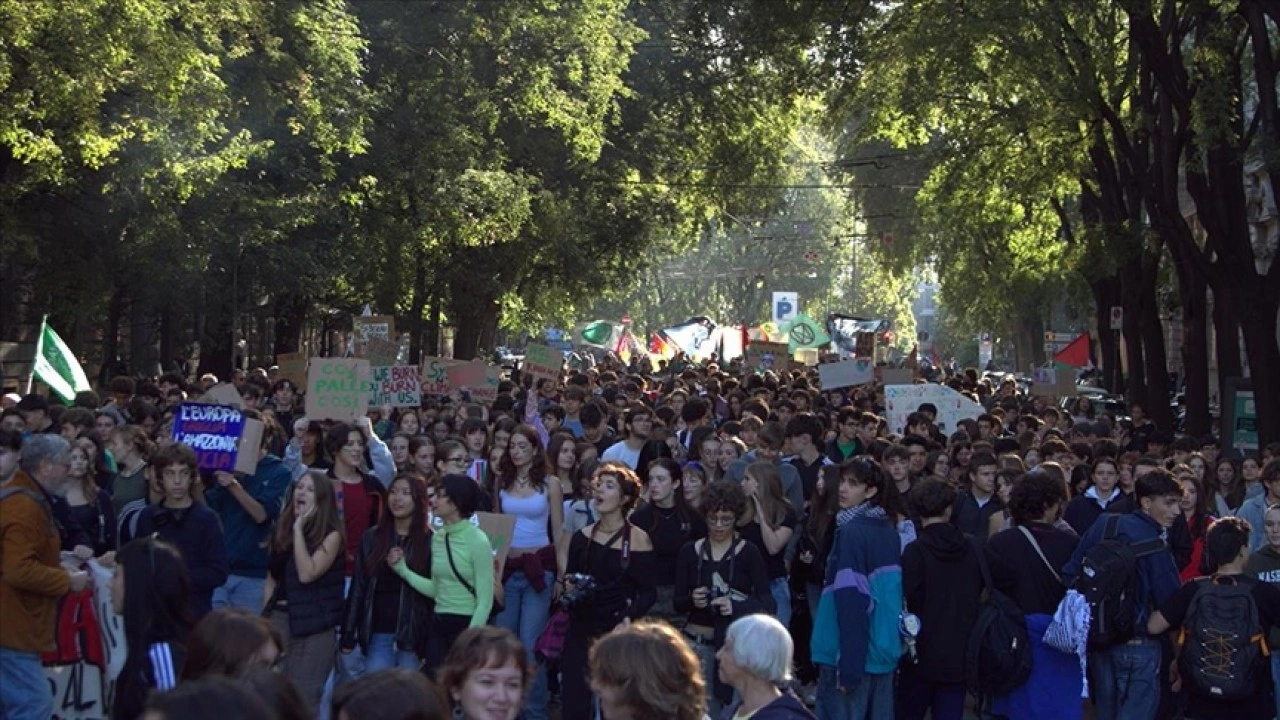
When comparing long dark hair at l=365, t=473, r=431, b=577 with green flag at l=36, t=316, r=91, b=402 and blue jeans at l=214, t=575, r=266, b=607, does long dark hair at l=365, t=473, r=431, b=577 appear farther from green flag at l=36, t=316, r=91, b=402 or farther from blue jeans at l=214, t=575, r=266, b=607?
green flag at l=36, t=316, r=91, b=402

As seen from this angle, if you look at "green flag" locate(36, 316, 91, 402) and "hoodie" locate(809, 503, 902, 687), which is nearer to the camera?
"hoodie" locate(809, 503, 902, 687)

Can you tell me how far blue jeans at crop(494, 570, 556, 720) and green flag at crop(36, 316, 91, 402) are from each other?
7.66 m

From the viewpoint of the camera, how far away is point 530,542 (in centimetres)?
1023

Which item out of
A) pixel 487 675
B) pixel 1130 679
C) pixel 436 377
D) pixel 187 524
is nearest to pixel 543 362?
pixel 436 377

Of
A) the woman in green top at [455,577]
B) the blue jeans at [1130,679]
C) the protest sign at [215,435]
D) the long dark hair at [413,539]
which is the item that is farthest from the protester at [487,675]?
the protest sign at [215,435]

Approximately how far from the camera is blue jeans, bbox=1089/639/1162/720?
28.0 feet

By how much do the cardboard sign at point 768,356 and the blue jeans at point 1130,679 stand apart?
90.9ft

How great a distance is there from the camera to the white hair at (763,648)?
5.68m

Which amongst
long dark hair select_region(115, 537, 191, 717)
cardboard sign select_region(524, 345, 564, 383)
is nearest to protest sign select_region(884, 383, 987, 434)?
cardboard sign select_region(524, 345, 564, 383)

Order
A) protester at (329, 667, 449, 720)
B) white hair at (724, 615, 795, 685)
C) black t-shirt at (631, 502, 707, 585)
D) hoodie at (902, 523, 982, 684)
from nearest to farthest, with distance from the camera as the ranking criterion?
1. protester at (329, 667, 449, 720)
2. white hair at (724, 615, 795, 685)
3. hoodie at (902, 523, 982, 684)
4. black t-shirt at (631, 502, 707, 585)

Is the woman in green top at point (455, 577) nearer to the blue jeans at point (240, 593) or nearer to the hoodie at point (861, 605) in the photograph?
the blue jeans at point (240, 593)

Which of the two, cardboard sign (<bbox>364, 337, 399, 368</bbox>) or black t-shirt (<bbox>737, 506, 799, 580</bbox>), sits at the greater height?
cardboard sign (<bbox>364, 337, 399, 368</bbox>)

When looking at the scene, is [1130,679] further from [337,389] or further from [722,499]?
[337,389]

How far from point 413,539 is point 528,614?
136cm
